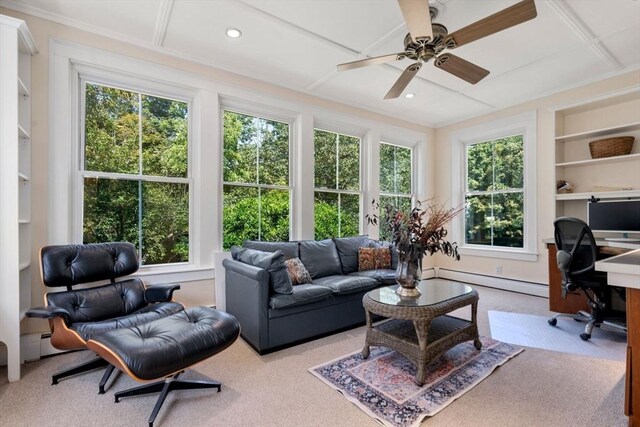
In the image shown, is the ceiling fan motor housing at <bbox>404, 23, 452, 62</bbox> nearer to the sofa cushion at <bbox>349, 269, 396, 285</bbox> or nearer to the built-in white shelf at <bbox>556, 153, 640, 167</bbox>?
the sofa cushion at <bbox>349, 269, 396, 285</bbox>

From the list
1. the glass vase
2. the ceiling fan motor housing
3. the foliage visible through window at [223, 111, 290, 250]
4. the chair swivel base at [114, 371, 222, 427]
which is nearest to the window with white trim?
the glass vase

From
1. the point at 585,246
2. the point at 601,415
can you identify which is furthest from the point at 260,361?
the point at 585,246

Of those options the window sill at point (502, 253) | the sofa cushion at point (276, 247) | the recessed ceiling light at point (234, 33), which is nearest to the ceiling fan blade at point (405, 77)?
the recessed ceiling light at point (234, 33)

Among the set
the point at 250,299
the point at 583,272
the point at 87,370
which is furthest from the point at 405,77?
the point at 87,370

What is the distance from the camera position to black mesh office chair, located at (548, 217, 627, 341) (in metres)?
2.90

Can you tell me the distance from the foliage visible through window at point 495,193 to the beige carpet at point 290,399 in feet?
8.49

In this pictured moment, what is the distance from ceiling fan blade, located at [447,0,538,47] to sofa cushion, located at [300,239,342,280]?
2430 mm

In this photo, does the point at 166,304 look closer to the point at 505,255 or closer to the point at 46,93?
the point at 46,93

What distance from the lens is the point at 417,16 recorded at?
181cm

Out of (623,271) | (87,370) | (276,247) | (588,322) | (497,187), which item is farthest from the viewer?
(497,187)

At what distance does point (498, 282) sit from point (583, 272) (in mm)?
1887

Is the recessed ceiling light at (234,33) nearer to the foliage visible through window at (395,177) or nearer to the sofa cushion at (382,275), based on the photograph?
the sofa cushion at (382,275)

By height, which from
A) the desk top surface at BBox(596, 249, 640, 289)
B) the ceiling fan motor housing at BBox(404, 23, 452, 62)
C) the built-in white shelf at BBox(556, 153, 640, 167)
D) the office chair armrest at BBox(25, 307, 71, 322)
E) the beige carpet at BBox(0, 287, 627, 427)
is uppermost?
the ceiling fan motor housing at BBox(404, 23, 452, 62)

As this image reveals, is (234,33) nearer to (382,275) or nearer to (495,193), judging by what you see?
(382,275)
